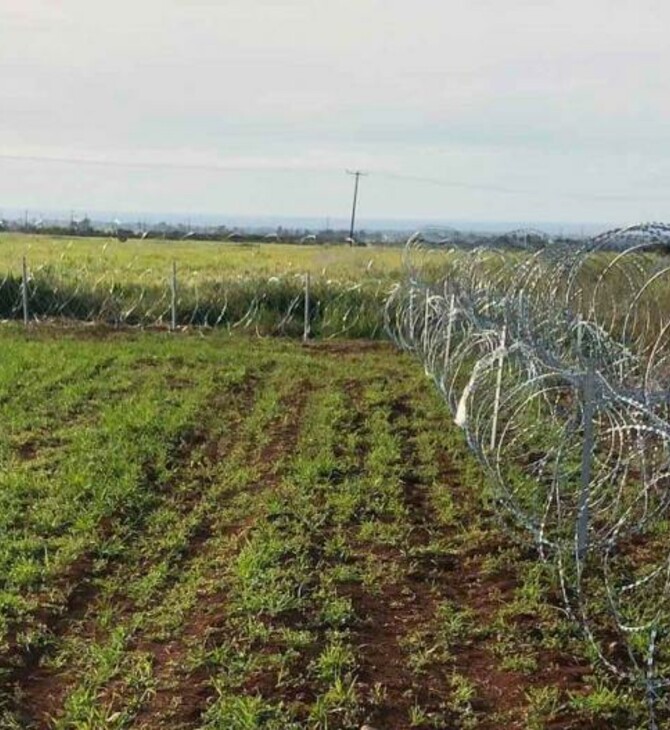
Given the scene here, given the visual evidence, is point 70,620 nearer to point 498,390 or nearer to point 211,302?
point 498,390

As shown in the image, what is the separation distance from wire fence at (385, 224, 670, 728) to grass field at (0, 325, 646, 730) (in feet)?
0.82

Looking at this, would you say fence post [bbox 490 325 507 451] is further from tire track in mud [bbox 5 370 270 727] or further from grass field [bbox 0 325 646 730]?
tire track in mud [bbox 5 370 270 727]

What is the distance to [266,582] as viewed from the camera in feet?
16.7

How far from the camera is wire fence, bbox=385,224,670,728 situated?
4535mm

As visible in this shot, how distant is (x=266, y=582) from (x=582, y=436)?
2.05m

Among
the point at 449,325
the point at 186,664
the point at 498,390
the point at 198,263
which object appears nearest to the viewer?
the point at 186,664

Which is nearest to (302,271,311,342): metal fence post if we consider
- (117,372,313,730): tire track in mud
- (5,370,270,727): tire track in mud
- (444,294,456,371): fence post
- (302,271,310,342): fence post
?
(302,271,310,342): fence post

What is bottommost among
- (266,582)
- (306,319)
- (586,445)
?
(266,582)

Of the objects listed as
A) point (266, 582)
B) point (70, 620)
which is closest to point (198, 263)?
point (266, 582)

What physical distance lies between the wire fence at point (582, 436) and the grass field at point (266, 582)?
0.25 meters

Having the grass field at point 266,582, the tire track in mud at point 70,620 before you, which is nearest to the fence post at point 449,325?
the grass field at point 266,582

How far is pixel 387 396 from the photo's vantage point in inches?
405

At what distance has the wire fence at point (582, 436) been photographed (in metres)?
4.54

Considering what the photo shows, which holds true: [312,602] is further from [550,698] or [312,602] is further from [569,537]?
[569,537]
